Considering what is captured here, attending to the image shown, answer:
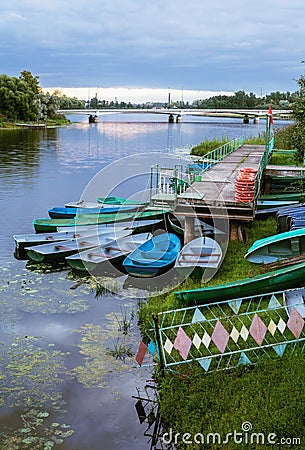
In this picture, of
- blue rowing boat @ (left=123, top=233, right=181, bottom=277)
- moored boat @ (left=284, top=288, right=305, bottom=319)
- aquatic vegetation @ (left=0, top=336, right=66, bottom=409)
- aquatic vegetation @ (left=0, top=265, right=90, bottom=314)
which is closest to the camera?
aquatic vegetation @ (left=0, top=336, right=66, bottom=409)

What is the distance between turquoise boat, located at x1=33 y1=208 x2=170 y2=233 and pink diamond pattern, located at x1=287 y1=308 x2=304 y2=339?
388 inches

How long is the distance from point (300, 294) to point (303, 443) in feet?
13.7

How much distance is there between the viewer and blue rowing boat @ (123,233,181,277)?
14258 mm

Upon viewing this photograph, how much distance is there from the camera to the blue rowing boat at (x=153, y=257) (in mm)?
14258

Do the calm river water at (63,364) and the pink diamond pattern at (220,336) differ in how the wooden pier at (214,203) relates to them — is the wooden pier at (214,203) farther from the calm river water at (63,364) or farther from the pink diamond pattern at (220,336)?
the pink diamond pattern at (220,336)

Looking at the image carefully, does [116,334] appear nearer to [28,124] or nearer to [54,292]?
[54,292]

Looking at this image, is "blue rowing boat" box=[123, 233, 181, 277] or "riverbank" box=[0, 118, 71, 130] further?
"riverbank" box=[0, 118, 71, 130]

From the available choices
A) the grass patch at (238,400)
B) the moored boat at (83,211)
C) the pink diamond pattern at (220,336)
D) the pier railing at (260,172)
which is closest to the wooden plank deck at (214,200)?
the pier railing at (260,172)

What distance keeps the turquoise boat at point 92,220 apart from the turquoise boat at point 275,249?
5506mm

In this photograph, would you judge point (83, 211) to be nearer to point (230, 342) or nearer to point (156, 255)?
point (156, 255)

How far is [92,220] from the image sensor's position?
19.3 metres

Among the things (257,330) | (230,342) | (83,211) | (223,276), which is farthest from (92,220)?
(257,330)

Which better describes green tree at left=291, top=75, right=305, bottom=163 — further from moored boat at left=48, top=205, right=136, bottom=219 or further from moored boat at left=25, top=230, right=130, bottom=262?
moored boat at left=48, top=205, right=136, bottom=219

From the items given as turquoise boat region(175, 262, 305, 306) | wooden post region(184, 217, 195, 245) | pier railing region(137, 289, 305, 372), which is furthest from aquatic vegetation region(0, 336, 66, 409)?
wooden post region(184, 217, 195, 245)
